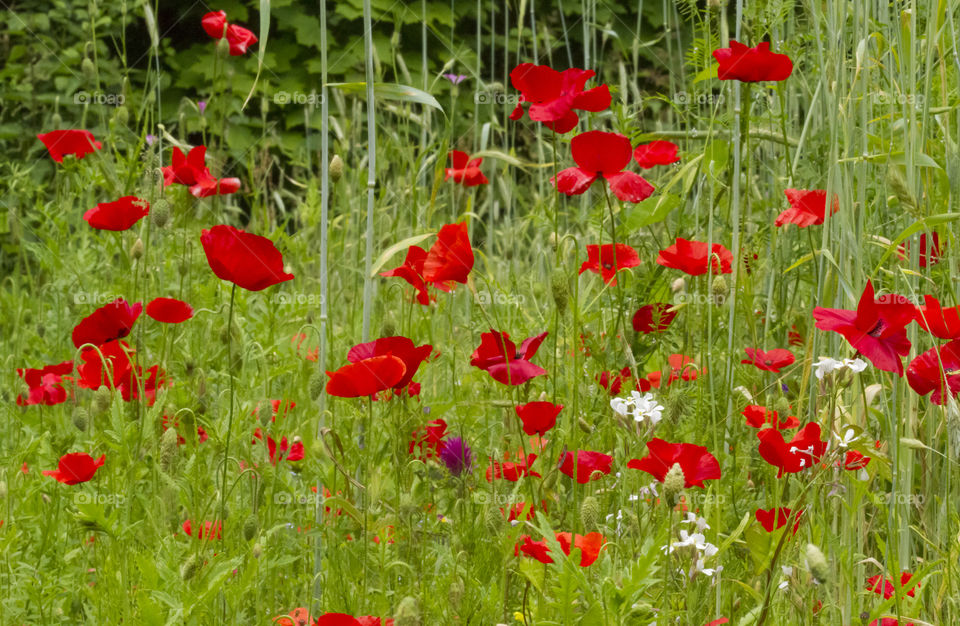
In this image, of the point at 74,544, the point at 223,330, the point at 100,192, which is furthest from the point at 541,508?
the point at 100,192

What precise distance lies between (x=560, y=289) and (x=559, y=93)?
281 millimetres

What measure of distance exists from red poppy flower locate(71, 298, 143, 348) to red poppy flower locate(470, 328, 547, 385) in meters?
0.53

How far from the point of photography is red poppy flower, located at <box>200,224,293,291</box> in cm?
117

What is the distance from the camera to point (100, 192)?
13.1ft

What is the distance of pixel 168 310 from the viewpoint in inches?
54.4

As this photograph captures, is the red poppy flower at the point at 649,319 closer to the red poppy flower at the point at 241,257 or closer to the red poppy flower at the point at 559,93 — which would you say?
the red poppy flower at the point at 559,93

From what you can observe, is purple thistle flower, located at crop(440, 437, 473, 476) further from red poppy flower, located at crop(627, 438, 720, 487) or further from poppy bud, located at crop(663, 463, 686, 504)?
poppy bud, located at crop(663, 463, 686, 504)

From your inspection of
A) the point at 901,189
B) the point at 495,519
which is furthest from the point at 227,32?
the point at 901,189

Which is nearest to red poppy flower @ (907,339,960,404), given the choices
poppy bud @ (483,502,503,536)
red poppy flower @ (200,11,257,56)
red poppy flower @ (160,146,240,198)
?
poppy bud @ (483,502,503,536)

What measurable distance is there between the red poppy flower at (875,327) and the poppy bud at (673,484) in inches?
7.4

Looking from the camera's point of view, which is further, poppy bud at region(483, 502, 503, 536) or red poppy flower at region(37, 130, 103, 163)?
red poppy flower at region(37, 130, 103, 163)

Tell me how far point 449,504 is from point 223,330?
0.44m

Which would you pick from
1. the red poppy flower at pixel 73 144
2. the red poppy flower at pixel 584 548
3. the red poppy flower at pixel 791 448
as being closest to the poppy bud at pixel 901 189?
the red poppy flower at pixel 791 448

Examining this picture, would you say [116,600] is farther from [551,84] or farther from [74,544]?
[551,84]
